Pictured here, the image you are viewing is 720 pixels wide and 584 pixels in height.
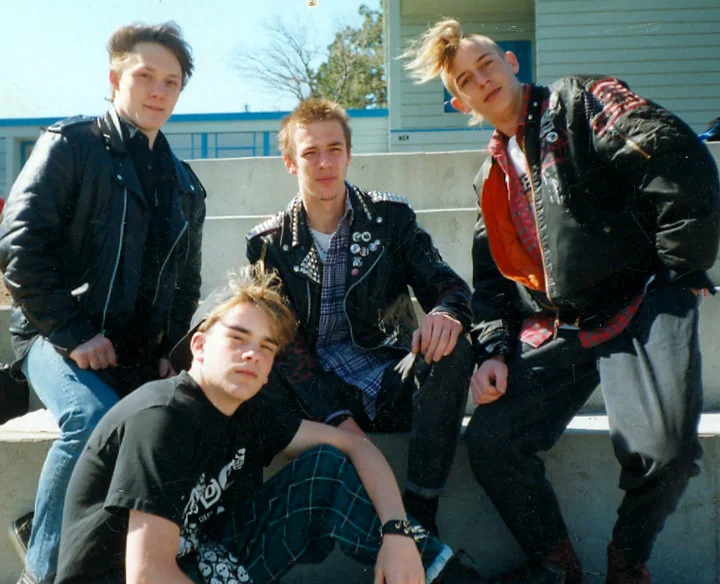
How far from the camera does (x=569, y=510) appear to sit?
245 centimetres

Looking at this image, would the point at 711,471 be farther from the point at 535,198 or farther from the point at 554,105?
the point at 554,105

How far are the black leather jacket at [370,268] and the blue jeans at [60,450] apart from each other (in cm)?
72

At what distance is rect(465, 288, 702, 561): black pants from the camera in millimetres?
1988

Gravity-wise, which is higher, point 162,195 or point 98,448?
point 162,195

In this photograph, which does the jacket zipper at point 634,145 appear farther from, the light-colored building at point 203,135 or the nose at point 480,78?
the light-colored building at point 203,135

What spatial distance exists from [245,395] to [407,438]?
750 mm

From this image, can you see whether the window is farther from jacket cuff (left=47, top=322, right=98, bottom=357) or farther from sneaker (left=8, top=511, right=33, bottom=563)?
sneaker (left=8, top=511, right=33, bottom=563)

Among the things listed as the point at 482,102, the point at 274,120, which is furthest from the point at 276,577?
the point at 274,120

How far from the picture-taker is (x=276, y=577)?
2.03 metres

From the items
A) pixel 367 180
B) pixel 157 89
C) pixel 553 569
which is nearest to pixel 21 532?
pixel 157 89

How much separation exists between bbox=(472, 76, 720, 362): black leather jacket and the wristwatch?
2.25ft

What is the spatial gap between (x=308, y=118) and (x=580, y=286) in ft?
3.62

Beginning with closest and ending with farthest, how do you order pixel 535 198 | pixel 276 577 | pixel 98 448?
pixel 98 448 → pixel 276 577 → pixel 535 198

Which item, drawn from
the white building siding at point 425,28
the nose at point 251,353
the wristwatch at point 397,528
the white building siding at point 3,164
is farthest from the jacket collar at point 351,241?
the white building siding at point 3,164
